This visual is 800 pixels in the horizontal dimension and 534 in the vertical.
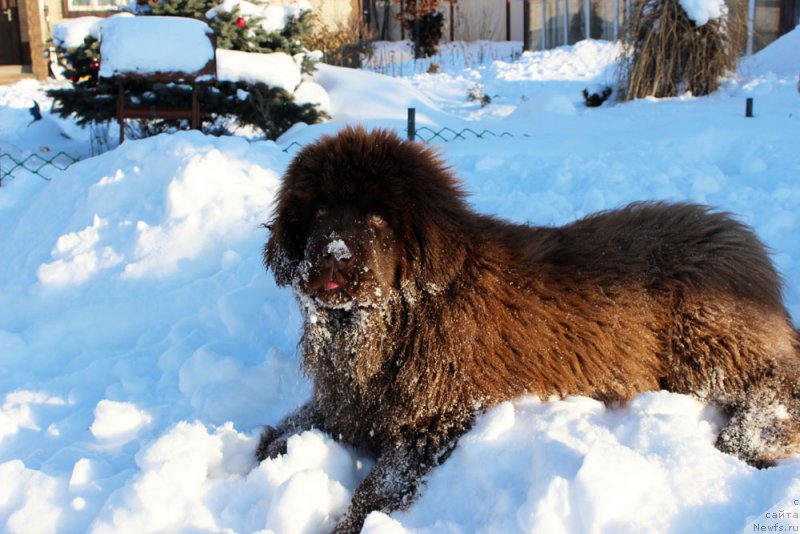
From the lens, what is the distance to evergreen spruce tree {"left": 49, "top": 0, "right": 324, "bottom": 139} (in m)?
10.1

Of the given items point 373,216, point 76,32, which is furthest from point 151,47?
point 373,216

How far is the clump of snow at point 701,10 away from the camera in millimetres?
11062

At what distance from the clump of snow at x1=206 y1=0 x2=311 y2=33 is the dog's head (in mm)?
9311

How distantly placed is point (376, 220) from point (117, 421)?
1.74 metres

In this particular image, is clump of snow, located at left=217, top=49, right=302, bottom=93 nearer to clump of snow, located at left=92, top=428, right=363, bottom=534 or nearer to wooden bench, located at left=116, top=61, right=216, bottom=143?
wooden bench, located at left=116, top=61, right=216, bottom=143

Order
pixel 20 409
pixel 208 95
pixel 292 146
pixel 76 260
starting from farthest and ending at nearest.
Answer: pixel 208 95
pixel 292 146
pixel 76 260
pixel 20 409

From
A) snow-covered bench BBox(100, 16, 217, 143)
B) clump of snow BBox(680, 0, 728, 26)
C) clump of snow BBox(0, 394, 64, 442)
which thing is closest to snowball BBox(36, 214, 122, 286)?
clump of snow BBox(0, 394, 64, 442)

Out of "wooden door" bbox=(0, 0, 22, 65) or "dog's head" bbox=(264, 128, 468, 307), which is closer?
"dog's head" bbox=(264, 128, 468, 307)

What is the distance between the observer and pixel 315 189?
9.57ft

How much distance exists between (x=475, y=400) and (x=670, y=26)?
1010 centimetres

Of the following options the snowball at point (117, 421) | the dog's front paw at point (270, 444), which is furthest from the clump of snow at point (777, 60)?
the snowball at point (117, 421)

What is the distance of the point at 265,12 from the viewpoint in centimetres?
1172

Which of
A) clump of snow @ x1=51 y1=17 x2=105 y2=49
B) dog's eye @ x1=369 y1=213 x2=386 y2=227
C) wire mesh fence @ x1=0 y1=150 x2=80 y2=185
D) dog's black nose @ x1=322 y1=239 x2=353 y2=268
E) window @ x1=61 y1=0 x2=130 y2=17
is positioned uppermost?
window @ x1=61 y1=0 x2=130 y2=17

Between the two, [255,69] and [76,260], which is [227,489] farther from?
[255,69]
